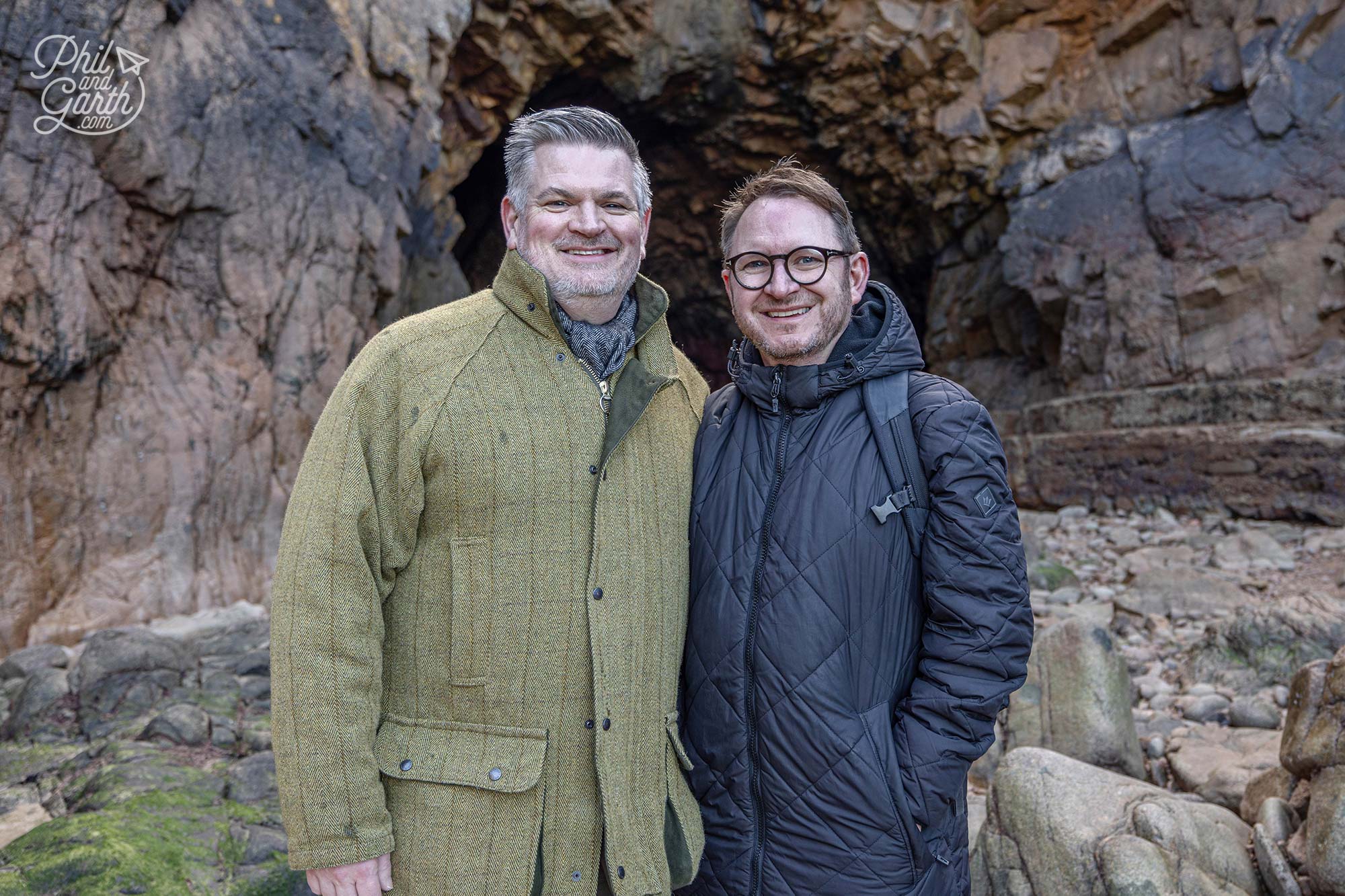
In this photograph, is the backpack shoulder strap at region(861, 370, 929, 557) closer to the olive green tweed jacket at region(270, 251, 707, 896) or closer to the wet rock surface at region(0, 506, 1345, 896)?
the olive green tweed jacket at region(270, 251, 707, 896)

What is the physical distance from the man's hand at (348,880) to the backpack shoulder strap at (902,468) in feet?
3.66

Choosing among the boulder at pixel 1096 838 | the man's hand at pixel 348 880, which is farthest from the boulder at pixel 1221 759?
the man's hand at pixel 348 880

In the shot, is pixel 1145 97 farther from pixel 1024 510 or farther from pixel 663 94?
pixel 663 94

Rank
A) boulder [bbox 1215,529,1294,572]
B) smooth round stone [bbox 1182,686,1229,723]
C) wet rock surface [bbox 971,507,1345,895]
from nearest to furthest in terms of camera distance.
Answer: wet rock surface [bbox 971,507,1345,895] < smooth round stone [bbox 1182,686,1229,723] < boulder [bbox 1215,529,1294,572]

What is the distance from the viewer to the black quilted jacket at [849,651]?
158cm

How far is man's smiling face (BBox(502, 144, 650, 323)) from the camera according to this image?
1.72 metres

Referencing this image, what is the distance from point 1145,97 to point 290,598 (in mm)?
11070

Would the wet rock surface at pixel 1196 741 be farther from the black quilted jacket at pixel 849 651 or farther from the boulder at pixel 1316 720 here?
the black quilted jacket at pixel 849 651

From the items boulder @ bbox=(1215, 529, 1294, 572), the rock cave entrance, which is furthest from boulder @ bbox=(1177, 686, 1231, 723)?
the rock cave entrance

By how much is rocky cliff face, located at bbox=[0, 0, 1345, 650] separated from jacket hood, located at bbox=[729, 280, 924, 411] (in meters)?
5.23

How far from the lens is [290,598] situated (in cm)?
141

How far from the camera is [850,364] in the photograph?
1.77m

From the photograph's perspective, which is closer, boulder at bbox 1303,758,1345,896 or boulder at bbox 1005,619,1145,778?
boulder at bbox 1303,758,1345,896

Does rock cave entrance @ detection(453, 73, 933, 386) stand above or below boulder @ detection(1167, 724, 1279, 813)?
above
